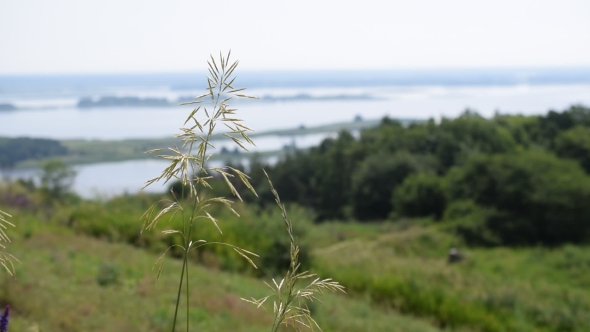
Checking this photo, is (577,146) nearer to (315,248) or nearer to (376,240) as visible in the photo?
(376,240)

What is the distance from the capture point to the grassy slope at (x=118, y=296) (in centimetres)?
467

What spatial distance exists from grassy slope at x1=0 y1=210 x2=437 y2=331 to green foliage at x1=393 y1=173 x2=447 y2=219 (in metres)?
23.3

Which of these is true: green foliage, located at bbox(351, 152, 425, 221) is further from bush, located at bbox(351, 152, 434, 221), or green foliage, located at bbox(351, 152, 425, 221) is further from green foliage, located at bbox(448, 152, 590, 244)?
green foliage, located at bbox(448, 152, 590, 244)

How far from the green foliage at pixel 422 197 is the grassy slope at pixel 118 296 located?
76.3ft

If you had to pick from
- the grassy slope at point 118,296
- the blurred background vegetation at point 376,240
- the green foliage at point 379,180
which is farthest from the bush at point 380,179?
the grassy slope at point 118,296

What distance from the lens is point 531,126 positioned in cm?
4472

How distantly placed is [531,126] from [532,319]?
3814cm

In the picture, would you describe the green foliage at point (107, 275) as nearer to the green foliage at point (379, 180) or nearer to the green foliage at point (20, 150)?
the green foliage at point (20, 150)

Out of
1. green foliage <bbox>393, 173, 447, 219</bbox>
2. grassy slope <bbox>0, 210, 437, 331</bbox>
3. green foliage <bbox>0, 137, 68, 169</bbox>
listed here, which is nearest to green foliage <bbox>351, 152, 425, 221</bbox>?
green foliage <bbox>393, 173, 447, 219</bbox>

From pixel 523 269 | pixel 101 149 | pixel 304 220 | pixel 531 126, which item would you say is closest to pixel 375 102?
pixel 531 126

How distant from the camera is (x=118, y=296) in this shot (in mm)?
5883

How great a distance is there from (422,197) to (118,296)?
1105 inches

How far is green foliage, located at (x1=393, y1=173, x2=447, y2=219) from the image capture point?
3186 cm

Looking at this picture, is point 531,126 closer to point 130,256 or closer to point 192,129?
point 130,256
